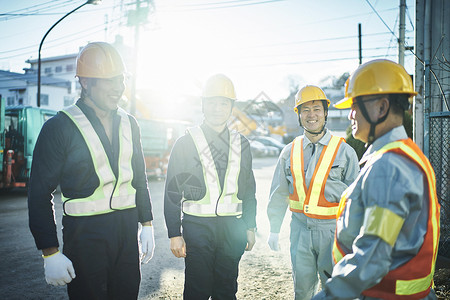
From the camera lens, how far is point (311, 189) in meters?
2.75

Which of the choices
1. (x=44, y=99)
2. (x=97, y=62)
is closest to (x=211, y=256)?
(x=97, y=62)

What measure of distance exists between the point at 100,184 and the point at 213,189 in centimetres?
91

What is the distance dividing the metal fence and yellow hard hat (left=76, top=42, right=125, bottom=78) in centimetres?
444

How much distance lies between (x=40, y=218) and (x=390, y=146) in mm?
2055

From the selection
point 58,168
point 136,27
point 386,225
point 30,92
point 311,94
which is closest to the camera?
point 386,225

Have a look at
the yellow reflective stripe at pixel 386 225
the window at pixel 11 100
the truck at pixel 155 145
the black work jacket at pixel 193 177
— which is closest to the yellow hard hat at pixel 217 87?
the black work jacket at pixel 193 177

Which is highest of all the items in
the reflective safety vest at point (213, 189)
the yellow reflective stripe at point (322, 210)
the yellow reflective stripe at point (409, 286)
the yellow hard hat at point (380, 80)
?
the yellow hard hat at point (380, 80)

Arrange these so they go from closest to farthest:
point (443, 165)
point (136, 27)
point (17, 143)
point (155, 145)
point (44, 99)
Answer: point (443, 165) < point (17, 143) < point (155, 145) < point (136, 27) < point (44, 99)

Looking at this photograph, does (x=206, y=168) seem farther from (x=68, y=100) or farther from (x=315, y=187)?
(x=68, y=100)

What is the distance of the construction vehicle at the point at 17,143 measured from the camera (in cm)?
911

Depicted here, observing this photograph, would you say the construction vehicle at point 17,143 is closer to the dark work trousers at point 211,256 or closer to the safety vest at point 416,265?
the dark work trousers at point 211,256

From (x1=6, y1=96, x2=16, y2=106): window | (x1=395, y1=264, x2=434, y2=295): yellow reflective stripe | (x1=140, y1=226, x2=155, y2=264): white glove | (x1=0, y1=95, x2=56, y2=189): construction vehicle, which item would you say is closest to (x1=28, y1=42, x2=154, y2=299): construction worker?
(x1=140, y1=226, x2=155, y2=264): white glove

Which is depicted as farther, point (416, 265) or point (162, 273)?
point (162, 273)

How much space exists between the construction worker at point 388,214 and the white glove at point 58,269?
5.10ft
